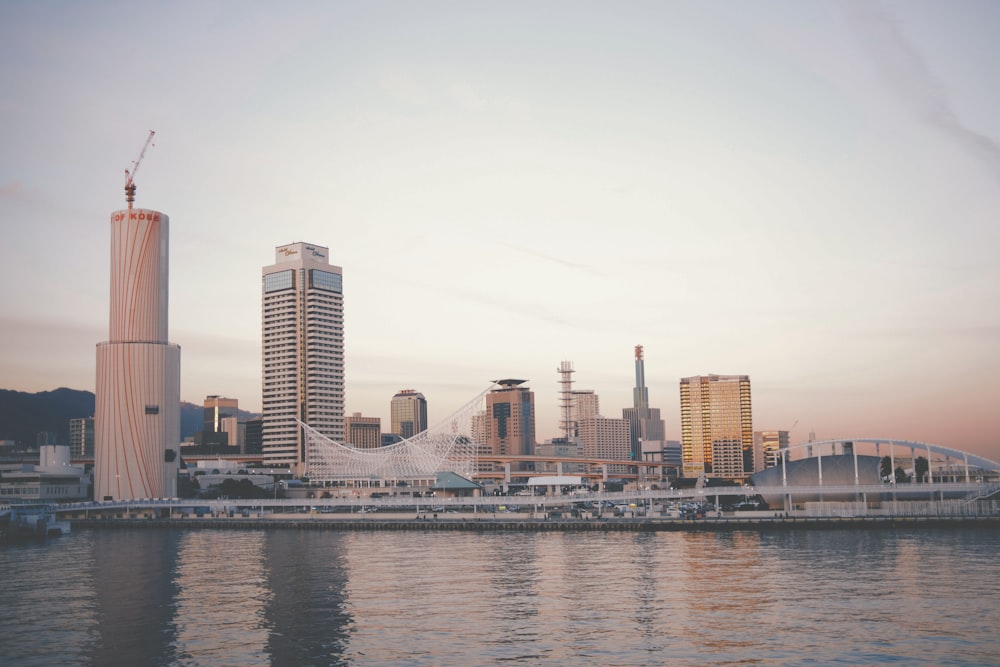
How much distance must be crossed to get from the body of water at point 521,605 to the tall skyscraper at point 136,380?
8032cm

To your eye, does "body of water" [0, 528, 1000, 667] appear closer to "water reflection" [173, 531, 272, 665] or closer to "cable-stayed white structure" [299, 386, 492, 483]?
"water reflection" [173, 531, 272, 665]

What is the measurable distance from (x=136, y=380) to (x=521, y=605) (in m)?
129

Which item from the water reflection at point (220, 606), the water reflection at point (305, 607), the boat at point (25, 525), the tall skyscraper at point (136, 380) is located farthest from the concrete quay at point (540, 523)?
the water reflection at point (220, 606)

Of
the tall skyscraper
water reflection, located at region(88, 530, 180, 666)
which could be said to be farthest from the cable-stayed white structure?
water reflection, located at region(88, 530, 180, 666)

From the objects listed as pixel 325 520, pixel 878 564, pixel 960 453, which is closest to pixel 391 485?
pixel 325 520

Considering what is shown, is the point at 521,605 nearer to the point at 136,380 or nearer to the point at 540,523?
the point at 540,523

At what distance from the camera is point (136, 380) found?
6462 inches

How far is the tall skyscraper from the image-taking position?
538 ft

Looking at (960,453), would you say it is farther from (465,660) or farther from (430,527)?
(465,660)

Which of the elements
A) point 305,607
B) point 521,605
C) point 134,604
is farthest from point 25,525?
point 521,605

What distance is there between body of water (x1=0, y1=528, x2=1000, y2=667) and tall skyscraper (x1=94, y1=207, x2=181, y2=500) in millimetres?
80324

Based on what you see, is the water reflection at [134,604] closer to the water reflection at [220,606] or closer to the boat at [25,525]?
the water reflection at [220,606]

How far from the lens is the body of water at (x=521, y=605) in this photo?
3991cm

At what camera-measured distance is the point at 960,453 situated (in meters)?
114
